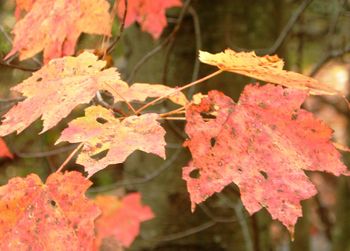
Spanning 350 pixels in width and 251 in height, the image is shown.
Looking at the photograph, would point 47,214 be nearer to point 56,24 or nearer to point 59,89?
point 59,89

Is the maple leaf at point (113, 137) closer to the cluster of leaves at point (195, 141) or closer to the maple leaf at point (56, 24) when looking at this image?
the cluster of leaves at point (195, 141)

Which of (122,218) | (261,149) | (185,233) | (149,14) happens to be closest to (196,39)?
(149,14)

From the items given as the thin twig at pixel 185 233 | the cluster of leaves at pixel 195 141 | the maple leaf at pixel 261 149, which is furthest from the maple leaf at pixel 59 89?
the thin twig at pixel 185 233

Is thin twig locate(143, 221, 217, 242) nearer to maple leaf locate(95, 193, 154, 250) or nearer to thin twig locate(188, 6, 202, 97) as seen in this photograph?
maple leaf locate(95, 193, 154, 250)

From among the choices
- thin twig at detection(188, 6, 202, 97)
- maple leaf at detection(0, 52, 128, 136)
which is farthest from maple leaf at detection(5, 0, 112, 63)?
thin twig at detection(188, 6, 202, 97)

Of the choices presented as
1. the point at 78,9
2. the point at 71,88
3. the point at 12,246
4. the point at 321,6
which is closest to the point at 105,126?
the point at 71,88

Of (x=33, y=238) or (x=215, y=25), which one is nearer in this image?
(x=33, y=238)

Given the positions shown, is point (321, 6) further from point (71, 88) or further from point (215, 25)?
point (71, 88)
